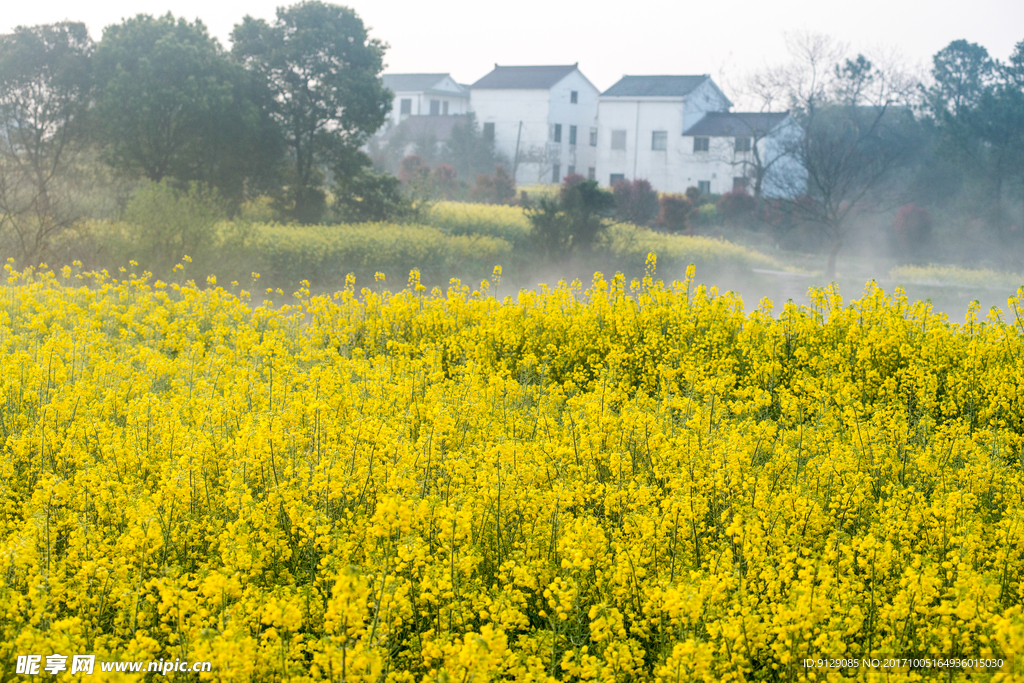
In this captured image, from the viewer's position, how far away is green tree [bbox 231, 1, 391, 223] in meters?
18.6

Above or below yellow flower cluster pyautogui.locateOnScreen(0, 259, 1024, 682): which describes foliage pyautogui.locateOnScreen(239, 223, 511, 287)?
above

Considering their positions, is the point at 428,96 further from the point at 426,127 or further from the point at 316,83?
the point at 316,83

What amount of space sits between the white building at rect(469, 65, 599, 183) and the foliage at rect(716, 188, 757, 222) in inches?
483

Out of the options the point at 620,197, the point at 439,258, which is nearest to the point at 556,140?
the point at 620,197

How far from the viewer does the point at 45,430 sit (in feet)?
10.9

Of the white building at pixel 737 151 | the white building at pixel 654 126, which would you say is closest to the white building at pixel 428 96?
the white building at pixel 654 126

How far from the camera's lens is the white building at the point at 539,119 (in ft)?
→ 138

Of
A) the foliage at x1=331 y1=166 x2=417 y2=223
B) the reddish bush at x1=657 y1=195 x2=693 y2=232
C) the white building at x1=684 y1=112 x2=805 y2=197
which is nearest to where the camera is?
the foliage at x1=331 y1=166 x2=417 y2=223

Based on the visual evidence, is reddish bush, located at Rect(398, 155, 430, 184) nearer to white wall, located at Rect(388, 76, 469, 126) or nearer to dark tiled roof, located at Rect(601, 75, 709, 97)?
dark tiled roof, located at Rect(601, 75, 709, 97)

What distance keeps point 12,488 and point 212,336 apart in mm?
3330

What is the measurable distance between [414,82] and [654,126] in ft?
55.4

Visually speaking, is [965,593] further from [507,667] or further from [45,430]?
[45,430]

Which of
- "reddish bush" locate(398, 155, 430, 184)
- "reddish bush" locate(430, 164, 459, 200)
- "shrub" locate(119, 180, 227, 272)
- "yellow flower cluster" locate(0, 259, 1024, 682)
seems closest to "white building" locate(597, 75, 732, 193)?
"reddish bush" locate(430, 164, 459, 200)

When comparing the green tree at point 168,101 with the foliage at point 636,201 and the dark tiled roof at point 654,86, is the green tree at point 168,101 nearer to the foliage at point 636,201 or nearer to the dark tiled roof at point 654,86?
the foliage at point 636,201
